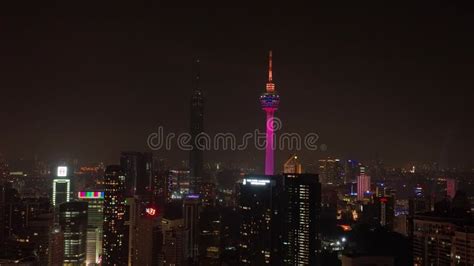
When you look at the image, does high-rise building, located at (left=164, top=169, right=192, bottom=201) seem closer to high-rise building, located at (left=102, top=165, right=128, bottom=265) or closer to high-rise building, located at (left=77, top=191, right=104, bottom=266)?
high-rise building, located at (left=77, top=191, right=104, bottom=266)

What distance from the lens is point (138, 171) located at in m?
14.1

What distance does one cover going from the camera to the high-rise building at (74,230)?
12031 mm

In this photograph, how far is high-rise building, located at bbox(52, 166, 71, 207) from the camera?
Result: 581 inches

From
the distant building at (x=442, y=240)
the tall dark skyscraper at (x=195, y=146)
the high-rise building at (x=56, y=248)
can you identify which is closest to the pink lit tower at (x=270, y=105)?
the tall dark skyscraper at (x=195, y=146)

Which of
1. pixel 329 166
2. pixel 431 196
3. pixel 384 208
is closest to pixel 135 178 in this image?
pixel 329 166

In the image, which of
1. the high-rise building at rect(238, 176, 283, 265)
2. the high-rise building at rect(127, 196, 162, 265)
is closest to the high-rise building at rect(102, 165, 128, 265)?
the high-rise building at rect(127, 196, 162, 265)

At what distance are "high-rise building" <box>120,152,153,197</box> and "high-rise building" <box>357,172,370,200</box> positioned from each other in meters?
5.39

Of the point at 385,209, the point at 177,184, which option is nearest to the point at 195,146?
the point at 177,184

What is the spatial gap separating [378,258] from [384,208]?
511 centimetres

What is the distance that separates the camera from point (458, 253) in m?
7.25

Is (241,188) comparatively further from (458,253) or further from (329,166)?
(458,253)

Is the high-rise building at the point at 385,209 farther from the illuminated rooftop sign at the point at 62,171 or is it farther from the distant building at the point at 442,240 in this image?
the illuminated rooftop sign at the point at 62,171

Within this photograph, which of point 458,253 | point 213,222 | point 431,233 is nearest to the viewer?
point 458,253

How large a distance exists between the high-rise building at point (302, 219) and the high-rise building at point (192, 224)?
2013 mm
